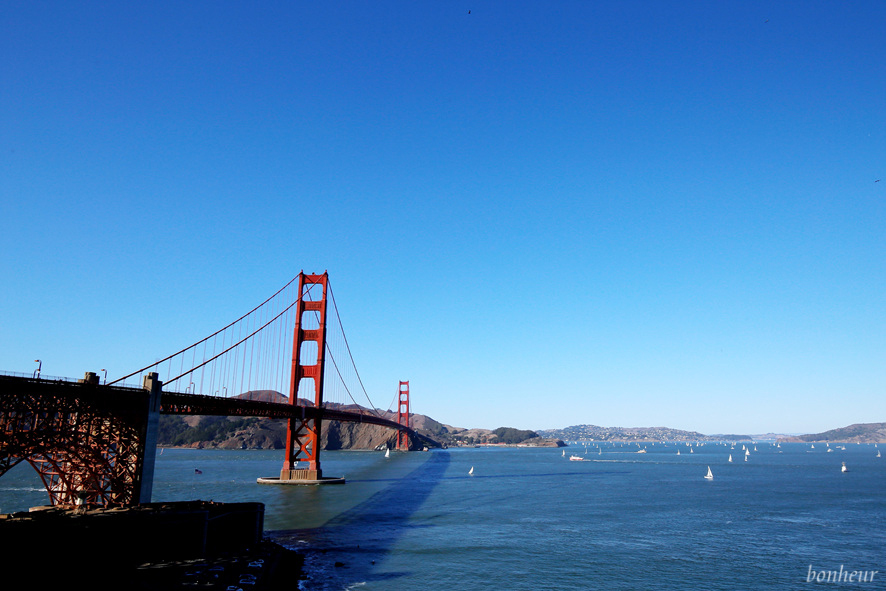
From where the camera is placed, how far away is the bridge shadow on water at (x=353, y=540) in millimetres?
30406

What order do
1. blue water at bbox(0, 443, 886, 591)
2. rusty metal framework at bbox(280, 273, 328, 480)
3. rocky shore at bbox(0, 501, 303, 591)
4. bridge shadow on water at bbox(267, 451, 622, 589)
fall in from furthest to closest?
rusty metal framework at bbox(280, 273, 328, 480) < blue water at bbox(0, 443, 886, 591) < bridge shadow on water at bbox(267, 451, 622, 589) < rocky shore at bbox(0, 501, 303, 591)

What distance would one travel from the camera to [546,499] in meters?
67.1

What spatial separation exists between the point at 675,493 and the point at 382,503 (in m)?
40.5

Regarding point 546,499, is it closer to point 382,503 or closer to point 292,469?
point 382,503

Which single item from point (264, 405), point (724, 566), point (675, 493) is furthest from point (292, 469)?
point (724, 566)

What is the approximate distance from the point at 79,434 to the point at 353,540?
19.0 metres

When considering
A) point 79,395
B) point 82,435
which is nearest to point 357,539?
point 82,435

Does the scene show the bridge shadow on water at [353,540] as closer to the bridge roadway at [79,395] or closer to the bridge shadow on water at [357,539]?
the bridge shadow on water at [357,539]

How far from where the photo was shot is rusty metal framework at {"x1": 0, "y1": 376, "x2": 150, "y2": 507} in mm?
29625

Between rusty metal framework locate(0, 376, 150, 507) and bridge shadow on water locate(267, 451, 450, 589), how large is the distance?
1116cm

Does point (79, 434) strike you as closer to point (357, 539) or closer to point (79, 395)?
point (79, 395)

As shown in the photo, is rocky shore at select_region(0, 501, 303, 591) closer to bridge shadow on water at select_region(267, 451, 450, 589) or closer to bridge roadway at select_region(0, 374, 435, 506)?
bridge shadow on water at select_region(267, 451, 450, 589)

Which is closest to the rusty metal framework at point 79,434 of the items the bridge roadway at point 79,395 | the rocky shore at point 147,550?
the bridge roadway at point 79,395

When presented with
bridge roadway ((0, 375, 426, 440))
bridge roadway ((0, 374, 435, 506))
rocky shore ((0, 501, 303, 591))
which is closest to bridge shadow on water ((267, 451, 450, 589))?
rocky shore ((0, 501, 303, 591))
